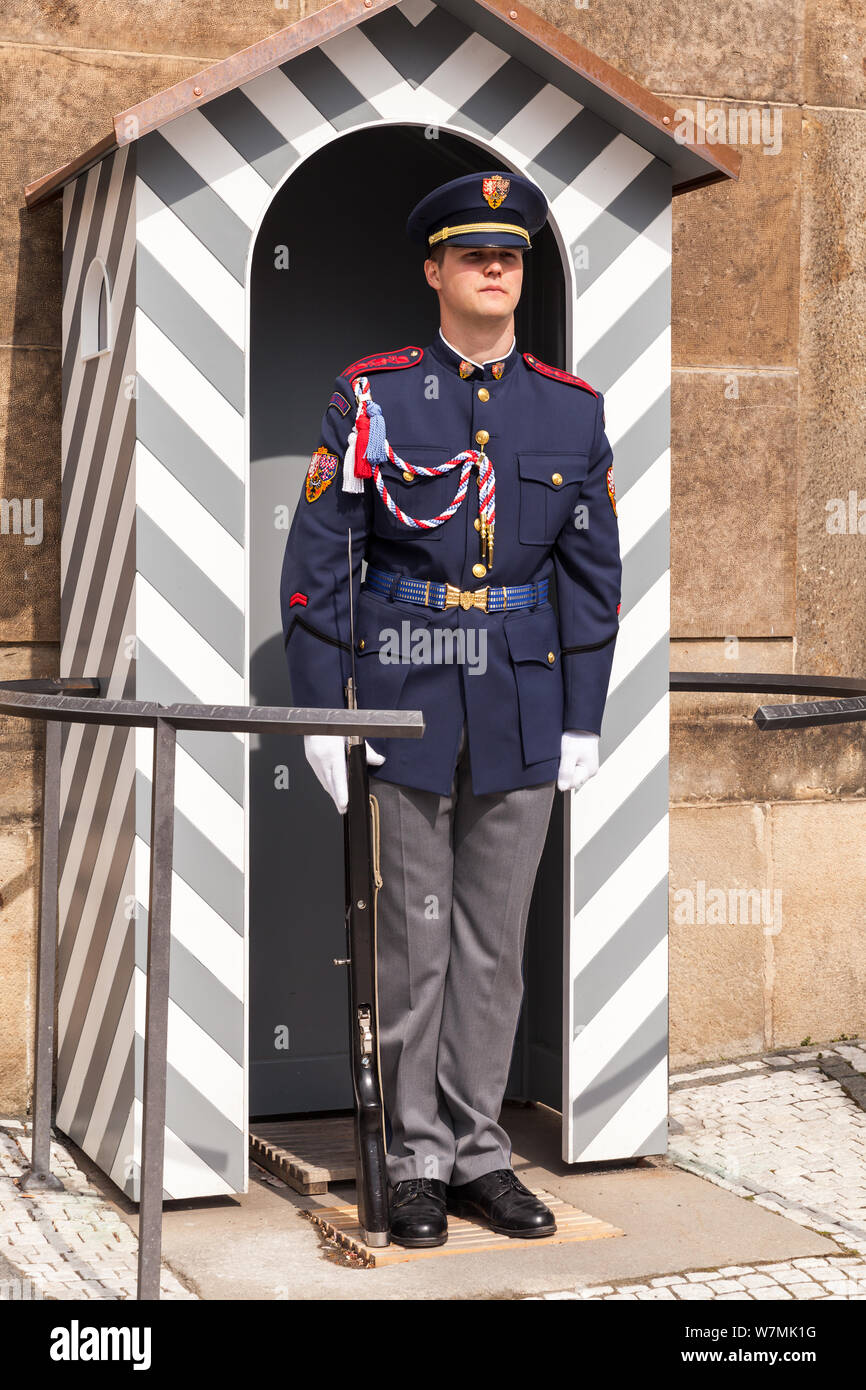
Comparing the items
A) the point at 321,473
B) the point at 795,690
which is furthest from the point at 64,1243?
the point at 795,690

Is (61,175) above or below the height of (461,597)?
above

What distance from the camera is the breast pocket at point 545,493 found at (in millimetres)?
3535

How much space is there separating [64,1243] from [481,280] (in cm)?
202

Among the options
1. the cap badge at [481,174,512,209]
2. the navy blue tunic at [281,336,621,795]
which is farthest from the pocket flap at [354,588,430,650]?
the cap badge at [481,174,512,209]

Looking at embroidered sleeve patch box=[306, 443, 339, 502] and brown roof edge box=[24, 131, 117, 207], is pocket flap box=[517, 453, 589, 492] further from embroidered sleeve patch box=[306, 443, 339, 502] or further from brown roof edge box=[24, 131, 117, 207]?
brown roof edge box=[24, 131, 117, 207]

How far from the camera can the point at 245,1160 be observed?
3689 mm

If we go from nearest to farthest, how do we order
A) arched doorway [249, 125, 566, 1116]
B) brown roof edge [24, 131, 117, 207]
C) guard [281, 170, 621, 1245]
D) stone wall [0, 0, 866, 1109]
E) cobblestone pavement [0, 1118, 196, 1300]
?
cobblestone pavement [0, 1118, 196, 1300] < guard [281, 170, 621, 1245] < brown roof edge [24, 131, 117, 207] < arched doorway [249, 125, 566, 1116] < stone wall [0, 0, 866, 1109]

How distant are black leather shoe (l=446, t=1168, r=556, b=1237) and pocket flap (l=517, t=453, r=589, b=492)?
1.38m

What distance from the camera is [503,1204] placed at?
11.5ft

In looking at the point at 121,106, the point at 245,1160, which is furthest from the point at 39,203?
the point at 245,1160

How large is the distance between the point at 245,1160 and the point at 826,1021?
1983mm

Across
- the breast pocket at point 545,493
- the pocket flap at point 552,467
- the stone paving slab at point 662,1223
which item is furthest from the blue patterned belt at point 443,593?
the stone paving slab at point 662,1223

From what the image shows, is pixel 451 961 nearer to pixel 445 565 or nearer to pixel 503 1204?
pixel 503 1204

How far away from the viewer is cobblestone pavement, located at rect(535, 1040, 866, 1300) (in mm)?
3248
